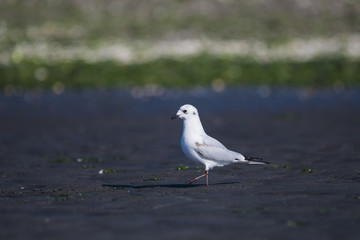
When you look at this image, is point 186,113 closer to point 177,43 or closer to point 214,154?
point 214,154

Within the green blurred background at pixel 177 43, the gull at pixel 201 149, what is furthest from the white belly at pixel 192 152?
the green blurred background at pixel 177 43

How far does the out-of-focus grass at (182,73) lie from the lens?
88.2 feet

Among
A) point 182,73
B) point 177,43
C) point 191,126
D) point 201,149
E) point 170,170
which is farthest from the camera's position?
point 177,43

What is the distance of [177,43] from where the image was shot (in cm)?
3222

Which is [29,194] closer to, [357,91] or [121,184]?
[121,184]

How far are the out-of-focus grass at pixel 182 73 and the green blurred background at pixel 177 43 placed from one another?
4cm

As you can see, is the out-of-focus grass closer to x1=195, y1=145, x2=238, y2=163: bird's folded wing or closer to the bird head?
the bird head

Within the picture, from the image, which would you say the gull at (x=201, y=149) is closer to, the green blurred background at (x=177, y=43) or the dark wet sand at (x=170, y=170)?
the dark wet sand at (x=170, y=170)

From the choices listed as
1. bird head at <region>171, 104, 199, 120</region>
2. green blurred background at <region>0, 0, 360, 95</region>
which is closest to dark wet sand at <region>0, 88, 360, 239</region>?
bird head at <region>171, 104, 199, 120</region>

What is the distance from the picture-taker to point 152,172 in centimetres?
1234

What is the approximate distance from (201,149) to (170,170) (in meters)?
1.97

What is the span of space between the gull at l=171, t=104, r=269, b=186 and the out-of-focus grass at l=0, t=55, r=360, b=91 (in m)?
15.7

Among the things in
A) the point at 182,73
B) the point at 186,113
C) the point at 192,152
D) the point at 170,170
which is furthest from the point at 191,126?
the point at 182,73

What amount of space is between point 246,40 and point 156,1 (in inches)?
351
